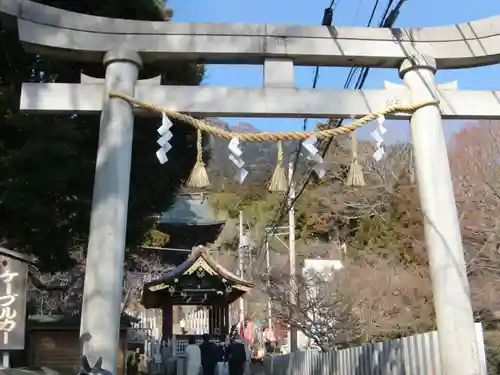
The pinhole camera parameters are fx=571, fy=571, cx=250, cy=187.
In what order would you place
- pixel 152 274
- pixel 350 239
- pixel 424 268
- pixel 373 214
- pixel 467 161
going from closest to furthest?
1. pixel 424 268
2. pixel 467 161
3. pixel 373 214
4. pixel 152 274
5. pixel 350 239

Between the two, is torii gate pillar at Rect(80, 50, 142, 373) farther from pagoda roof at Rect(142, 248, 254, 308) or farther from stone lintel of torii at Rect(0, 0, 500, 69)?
pagoda roof at Rect(142, 248, 254, 308)

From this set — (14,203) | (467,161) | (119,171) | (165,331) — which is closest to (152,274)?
(165,331)

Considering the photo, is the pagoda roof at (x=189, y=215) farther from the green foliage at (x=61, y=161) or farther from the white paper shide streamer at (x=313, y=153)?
the white paper shide streamer at (x=313, y=153)

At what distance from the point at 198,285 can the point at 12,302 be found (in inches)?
394

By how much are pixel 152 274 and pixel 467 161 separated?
1334 cm

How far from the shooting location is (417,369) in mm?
5578

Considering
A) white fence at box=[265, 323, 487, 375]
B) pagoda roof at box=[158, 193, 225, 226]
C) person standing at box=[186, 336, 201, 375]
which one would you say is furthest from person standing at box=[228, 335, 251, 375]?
pagoda roof at box=[158, 193, 225, 226]

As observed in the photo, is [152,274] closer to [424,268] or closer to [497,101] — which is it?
[424,268]

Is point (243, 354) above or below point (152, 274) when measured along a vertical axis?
below

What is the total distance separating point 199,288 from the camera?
15.9 meters

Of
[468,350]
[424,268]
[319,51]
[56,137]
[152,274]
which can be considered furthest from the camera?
[152,274]

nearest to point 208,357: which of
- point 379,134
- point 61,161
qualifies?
point 61,161

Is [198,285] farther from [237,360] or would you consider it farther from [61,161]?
[61,161]

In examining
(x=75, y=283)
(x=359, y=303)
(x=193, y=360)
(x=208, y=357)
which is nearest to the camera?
(x=208, y=357)
